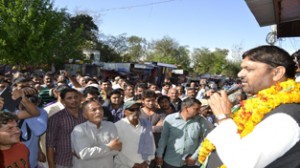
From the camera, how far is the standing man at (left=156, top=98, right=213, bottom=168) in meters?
4.77

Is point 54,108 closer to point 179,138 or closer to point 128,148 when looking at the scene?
point 128,148

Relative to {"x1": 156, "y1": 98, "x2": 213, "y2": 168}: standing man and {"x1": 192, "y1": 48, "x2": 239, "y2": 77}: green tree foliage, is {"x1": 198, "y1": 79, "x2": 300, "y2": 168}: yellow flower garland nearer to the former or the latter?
{"x1": 156, "y1": 98, "x2": 213, "y2": 168}: standing man

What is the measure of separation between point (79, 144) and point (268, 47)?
2491 millimetres

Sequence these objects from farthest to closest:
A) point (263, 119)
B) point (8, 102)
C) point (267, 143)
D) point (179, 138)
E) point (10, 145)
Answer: point (179, 138) → point (8, 102) → point (10, 145) → point (263, 119) → point (267, 143)

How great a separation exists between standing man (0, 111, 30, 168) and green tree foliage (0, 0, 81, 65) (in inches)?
805

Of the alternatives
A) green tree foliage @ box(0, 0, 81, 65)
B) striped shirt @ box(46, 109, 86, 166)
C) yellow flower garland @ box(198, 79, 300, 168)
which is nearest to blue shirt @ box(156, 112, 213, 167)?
striped shirt @ box(46, 109, 86, 166)

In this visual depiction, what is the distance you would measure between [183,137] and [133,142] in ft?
2.71

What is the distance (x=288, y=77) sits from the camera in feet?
6.81

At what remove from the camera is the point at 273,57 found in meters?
2.00

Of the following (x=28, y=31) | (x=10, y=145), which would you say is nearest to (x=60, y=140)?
(x=10, y=145)

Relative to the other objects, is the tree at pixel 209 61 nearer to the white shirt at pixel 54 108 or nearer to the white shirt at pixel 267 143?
the white shirt at pixel 54 108

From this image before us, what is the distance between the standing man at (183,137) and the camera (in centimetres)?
477

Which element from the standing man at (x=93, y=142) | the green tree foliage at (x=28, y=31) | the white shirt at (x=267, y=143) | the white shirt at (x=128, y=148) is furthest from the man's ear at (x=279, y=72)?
the green tree foliage at (x=28, y=31)

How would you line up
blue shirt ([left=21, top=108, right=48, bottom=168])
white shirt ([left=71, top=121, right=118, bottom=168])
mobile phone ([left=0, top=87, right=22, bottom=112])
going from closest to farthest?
mobile phone ([left=0, top=87, right=22, bottom=112]), white shirt ([left=71, top=121, right=118, bottom=168]), blue shirt ([left=21, top=108, right=48, bottom=168])
